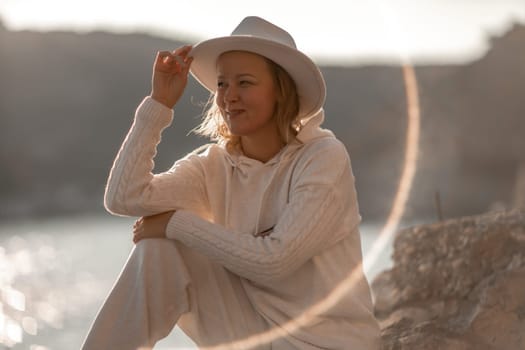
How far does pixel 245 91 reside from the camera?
8.71 ft

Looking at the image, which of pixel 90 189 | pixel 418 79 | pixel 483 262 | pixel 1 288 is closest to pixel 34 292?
pixel 1 288

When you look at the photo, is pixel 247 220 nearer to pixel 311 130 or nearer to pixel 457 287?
pixel 311 130

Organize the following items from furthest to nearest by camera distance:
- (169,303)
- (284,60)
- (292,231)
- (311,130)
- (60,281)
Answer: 1. (60,281)
2. (311,130)
3. (284,60)
4. (169,303)
5. (292,231)

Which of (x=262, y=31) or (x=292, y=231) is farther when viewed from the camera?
(x=262, y=31)

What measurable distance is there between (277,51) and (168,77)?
353 millimetres

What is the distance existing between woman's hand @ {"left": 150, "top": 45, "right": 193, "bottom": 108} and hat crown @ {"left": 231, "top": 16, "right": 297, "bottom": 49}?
199 millimetres

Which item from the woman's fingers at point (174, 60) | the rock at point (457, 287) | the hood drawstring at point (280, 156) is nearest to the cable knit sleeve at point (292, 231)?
the hood drawstring at point (280, 156)

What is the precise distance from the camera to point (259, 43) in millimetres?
2594

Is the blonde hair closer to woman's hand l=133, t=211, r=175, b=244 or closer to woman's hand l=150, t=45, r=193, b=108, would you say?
woman's hand l=150, t=45, r=193, b=108

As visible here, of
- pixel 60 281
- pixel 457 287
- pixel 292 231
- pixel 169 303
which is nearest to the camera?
pixel 292 231

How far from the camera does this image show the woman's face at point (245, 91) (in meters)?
2.66

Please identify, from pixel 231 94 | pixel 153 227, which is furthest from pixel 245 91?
pixel 153 227

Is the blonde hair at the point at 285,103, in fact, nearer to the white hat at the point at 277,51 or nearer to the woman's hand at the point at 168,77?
the white hat at the point at 277,51

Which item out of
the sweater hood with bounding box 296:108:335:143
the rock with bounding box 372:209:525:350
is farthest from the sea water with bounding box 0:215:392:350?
the sweater hood with bounding box 296:108:335:143
